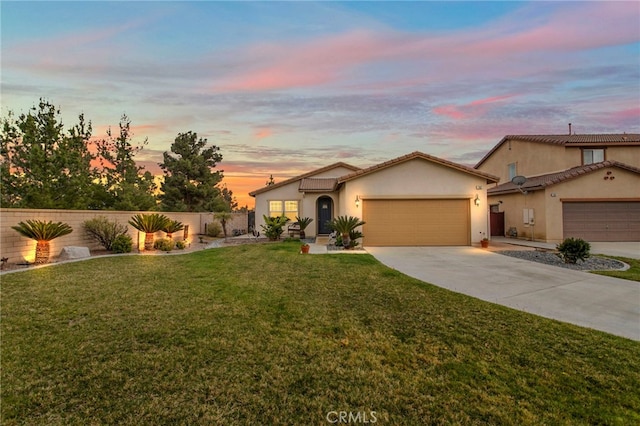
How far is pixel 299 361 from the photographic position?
3.66 m

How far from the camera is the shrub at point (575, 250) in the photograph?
980cm

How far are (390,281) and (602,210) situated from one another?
641 inches

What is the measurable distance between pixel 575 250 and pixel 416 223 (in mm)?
6501

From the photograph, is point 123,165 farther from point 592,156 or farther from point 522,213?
point 592,156

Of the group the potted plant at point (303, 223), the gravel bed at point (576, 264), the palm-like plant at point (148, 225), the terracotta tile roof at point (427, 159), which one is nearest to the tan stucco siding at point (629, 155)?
the terracotta tile roof at point (427, 159)

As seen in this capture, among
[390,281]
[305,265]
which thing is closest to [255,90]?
[305,265]

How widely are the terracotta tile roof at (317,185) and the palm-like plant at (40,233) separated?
40.0 feet

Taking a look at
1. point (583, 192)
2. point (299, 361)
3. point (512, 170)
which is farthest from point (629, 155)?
point (299, 361)

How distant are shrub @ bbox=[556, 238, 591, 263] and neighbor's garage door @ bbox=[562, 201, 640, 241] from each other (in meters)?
8.06

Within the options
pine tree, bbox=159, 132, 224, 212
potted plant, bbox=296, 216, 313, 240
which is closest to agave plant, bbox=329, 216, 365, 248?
potted plant, bbox=296, 216, 313, 240

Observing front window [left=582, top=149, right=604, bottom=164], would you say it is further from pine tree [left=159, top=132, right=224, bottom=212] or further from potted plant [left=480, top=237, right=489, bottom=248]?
pine tree [left=159, top=132, right=224, bottom=212]

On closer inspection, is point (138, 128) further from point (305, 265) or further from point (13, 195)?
point (305, 265)

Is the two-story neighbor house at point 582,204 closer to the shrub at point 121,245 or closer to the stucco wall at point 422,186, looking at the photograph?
the stucco wall at point 422,186

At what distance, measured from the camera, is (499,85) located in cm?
1541
